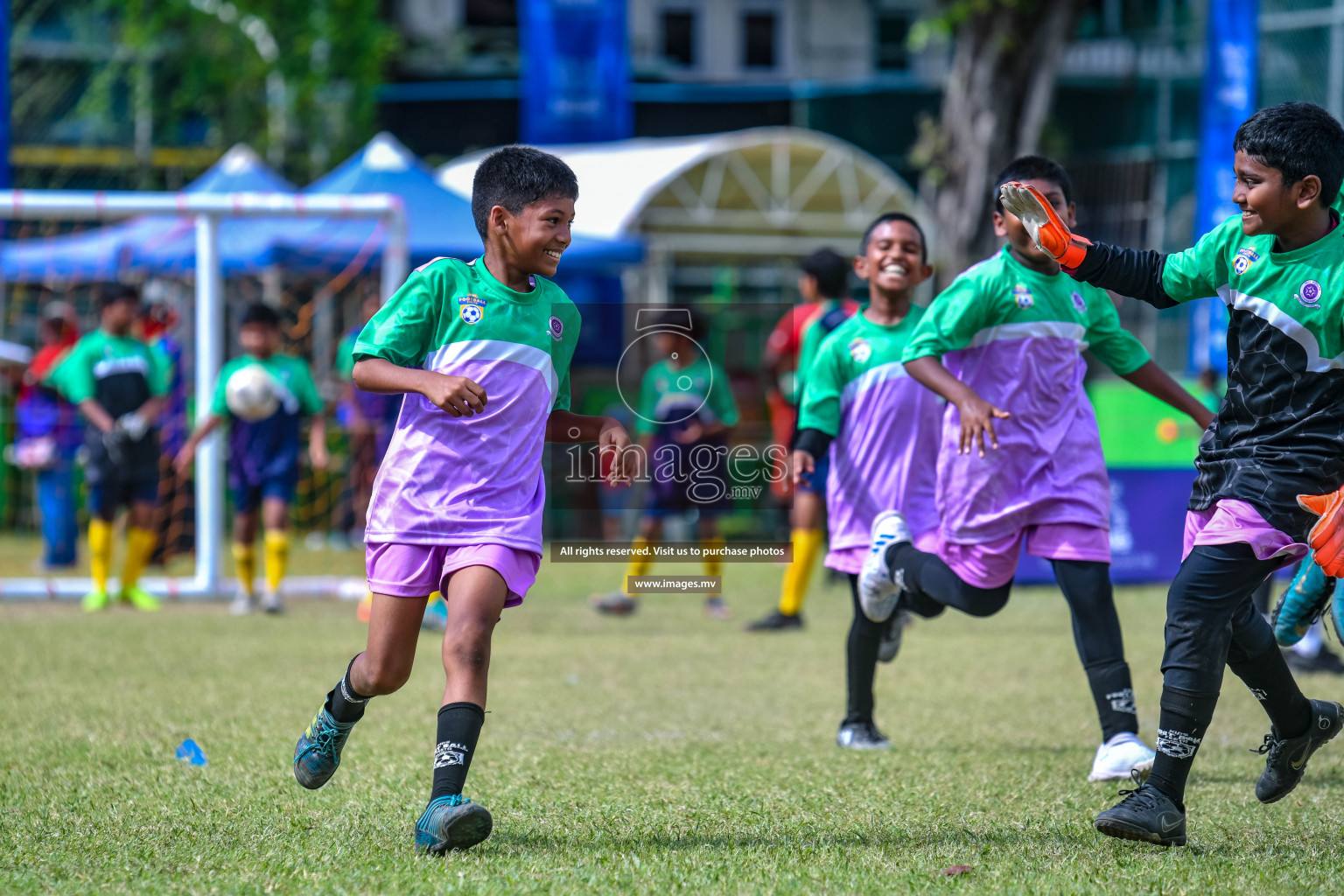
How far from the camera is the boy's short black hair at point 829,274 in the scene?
9133 millimetres

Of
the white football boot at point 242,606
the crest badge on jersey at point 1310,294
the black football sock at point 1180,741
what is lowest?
the white football boot at point 242,606

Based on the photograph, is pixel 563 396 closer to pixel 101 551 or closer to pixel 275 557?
pixel 275 557

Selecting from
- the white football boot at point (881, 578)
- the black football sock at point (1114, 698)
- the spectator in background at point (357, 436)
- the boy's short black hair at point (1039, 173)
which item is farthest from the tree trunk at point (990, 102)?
the black football sock at point (1114, 698)

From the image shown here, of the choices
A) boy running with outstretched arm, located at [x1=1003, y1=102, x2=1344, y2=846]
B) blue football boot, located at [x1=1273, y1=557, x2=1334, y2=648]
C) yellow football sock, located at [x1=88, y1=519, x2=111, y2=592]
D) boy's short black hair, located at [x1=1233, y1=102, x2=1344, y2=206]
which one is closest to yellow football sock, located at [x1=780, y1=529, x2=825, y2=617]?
blue football boot, located at [x1=1273, y1=557, x2=1334, y2=648]

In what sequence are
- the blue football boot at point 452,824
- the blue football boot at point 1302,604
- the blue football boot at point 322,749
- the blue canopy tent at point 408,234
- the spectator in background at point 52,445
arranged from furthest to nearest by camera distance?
the blue canopy tent at point 408,234 → the spectator in background at point 52,445 → the blue football boot at point 1302,604 → the blue football boot at point 322,749 → the blue football boot at point 452,824

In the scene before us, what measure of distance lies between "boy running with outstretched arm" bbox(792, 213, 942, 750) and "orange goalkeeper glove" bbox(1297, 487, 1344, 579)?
2.09 meters

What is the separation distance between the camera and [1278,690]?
413 centimetres

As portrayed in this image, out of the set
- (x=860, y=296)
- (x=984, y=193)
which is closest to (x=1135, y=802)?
(x=984, y=193)

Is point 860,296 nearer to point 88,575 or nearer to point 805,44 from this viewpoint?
point 805,44

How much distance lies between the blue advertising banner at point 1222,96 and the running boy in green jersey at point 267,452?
804 cm

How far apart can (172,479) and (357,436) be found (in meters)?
1.67

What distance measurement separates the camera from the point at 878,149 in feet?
72.3

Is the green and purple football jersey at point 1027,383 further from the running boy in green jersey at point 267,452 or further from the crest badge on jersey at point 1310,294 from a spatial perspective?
the running boy in green jersey at point 267,452

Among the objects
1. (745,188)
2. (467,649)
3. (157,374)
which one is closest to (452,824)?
(467,649)
